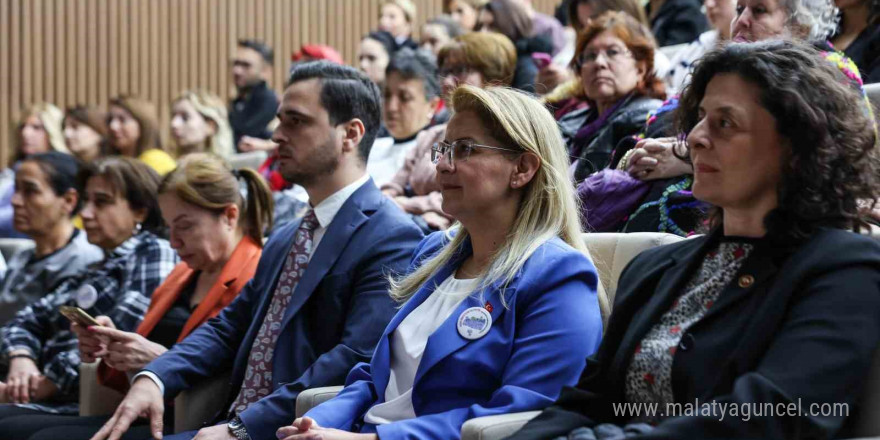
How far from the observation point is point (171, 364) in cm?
264

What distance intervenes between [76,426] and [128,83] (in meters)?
5.66

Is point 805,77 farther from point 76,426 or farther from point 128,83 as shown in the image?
point 128,83

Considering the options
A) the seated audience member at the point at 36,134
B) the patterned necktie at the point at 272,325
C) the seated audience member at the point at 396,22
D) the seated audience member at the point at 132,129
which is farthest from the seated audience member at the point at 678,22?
the seated audience member at the point at 36,134

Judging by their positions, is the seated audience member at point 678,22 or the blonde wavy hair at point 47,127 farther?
the blonde wavy hair at point 47,127

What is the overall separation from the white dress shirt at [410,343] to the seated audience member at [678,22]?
3.64 m

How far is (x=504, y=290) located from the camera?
192 centimetres

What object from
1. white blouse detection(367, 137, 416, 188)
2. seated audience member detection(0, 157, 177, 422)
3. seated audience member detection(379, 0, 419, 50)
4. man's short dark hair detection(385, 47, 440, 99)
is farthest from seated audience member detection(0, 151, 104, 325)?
seated audience member detection(379, 0, 419, 50)

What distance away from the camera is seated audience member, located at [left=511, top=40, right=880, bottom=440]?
1.42 metres

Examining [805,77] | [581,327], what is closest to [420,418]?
[581,327]

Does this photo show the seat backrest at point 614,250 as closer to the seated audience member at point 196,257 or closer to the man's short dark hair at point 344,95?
the man's short dark hair at point 344,95

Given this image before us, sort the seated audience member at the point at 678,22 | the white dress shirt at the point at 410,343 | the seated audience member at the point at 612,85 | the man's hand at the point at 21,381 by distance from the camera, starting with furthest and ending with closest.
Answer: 1. the seated audience member at the point at 678,22
2. the man's hand at the point at 21,381
3. the seated audience member at the point at 612,85
4. the white dress shirt at the point at 410,343

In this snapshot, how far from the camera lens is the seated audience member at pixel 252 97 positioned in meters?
6.76

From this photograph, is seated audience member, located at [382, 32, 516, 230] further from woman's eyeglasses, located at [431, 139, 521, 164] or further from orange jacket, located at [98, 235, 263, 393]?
woman's eyeglasses, located at [431, 139, 521, 164]

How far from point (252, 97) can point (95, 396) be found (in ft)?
13.4
